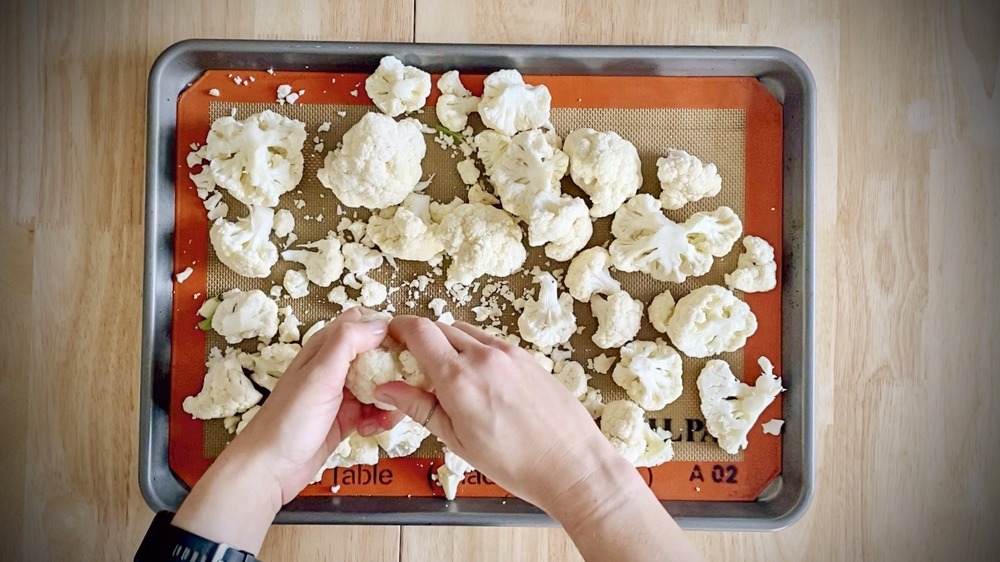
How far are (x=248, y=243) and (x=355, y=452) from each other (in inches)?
14.5

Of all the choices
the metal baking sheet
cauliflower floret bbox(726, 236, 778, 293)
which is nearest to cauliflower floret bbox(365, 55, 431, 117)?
the metal baking sheet

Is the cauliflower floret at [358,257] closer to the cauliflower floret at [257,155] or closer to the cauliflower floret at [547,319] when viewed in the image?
the cauliflower floret at [257,155]

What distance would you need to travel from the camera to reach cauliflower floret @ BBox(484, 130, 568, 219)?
1.07 meters

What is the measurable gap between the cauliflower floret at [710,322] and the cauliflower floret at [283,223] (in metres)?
0.62

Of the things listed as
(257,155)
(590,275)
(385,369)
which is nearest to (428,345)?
(385,369)

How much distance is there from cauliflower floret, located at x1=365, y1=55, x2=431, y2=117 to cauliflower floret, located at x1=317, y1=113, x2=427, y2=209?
3cm

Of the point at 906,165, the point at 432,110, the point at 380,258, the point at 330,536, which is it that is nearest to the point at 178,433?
the point at 330,536

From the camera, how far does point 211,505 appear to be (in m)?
0.84

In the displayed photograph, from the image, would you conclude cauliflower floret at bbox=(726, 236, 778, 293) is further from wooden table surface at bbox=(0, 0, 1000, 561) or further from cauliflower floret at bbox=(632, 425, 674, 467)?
cauliflower floret at bbox=(632, 425, 674, 467)

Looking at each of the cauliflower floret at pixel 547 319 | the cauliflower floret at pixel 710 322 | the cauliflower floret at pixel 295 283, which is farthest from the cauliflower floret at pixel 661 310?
the cauliflower floret at pixel 295 283

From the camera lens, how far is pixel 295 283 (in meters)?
1.11

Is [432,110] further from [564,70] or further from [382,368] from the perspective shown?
[382,368]

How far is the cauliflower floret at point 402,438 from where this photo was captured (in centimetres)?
109

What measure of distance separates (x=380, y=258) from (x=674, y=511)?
624 mm
